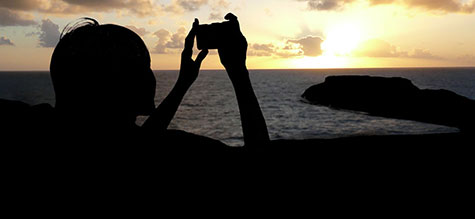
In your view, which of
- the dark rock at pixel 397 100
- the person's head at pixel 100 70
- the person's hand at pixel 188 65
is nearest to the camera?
the person's head at pixel 100 70

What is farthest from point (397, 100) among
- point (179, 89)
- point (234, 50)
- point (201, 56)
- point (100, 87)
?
point (100, 87)

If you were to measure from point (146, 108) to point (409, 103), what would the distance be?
4589 cm

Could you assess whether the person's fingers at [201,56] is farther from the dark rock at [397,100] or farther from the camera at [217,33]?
the dark rock at [397,100]

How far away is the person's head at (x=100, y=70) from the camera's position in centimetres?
151

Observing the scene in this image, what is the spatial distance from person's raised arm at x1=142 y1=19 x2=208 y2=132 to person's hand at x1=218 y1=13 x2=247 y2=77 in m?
0.15

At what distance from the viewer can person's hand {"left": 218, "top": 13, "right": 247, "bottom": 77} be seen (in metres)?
2.21

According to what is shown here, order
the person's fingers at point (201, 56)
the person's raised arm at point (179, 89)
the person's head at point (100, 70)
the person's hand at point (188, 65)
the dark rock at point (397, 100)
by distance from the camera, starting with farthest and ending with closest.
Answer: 1. the dark rock at point (397, 100)
2. the person's fingers at point (201, 56)
3. the person's hand at point (188, 65)
4. the person's raised arm at point (179, 89)
5. the person's head at point (100, 70)

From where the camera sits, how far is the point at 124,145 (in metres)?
1.58

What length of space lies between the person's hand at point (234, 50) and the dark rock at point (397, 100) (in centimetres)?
3229

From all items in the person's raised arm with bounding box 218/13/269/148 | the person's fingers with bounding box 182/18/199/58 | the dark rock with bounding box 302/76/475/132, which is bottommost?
the dark rock with bounding box 302/76/475/132

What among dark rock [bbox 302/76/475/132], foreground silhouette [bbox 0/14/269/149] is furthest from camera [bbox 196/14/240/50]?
dark rock [bbox 302/76/475/132]

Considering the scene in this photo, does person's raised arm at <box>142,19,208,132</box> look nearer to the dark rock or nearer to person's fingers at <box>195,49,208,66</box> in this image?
person's fingers at <box>195,49,208,66</box>

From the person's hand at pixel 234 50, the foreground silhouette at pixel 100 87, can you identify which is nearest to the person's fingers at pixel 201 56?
the person's hand at pixel 234 50

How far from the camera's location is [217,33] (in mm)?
2250
